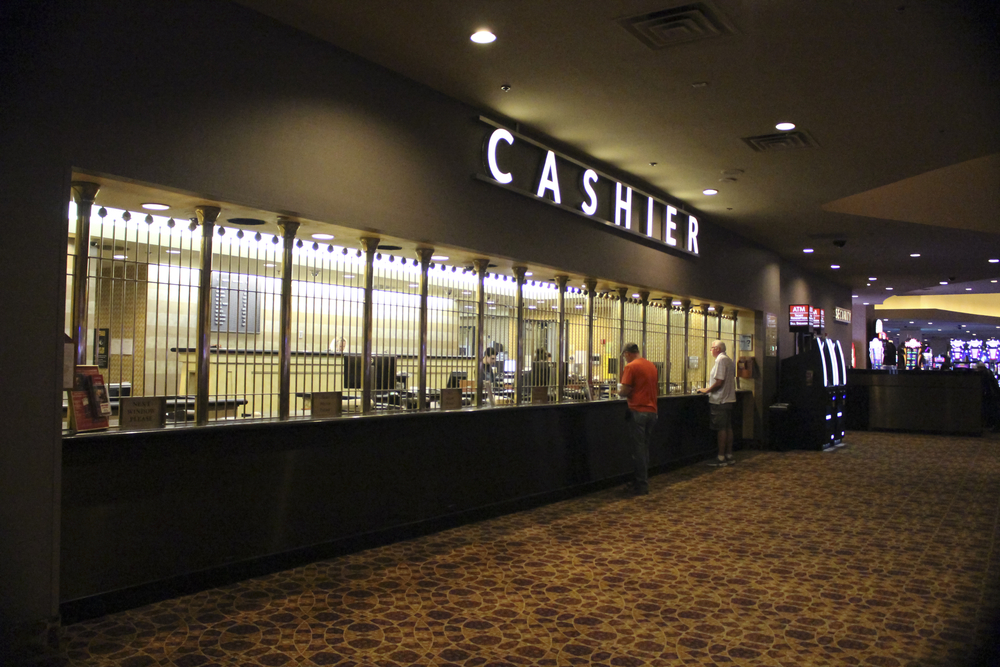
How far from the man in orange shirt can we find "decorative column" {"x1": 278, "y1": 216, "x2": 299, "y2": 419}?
391 cm

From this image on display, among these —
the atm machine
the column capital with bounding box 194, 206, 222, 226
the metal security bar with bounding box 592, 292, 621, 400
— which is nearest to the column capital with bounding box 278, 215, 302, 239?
the column capital with bounding box 194, 206, 222, 226

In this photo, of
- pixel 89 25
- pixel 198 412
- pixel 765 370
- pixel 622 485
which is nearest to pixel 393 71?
pixel 89 25

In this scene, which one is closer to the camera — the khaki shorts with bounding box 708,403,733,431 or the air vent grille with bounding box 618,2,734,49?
the air vent grille with bounding box 618,2,734,49

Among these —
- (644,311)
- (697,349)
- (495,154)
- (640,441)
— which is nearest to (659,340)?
(644,311)

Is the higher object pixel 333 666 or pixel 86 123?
pixel 86 123

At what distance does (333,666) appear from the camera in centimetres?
338

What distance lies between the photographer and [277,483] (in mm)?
4898

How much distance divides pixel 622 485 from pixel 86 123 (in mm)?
6700

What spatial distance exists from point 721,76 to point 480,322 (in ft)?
9.91

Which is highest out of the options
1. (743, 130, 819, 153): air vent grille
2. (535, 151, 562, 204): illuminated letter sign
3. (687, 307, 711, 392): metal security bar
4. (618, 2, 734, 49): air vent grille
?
(743, 130, 819, 153): air vent grille

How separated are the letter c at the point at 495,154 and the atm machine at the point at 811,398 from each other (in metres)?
8.35

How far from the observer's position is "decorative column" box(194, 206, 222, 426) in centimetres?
468

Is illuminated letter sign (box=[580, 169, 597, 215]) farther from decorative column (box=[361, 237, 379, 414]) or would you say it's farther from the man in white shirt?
the man in white shirt

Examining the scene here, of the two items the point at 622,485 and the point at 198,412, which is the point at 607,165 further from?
the point at 198,412
